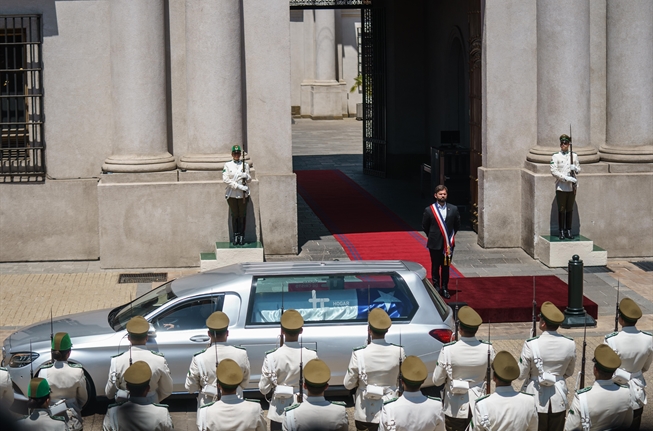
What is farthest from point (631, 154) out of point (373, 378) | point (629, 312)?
point (373, 378)

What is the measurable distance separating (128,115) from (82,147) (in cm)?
118

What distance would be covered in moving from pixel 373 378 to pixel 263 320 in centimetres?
203

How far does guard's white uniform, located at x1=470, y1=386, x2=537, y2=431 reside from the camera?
763cm

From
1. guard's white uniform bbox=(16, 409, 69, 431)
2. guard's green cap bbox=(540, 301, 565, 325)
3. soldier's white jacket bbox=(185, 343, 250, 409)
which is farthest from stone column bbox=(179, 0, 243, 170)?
guard's white uniform bbox=(16, 409, 69, 431)

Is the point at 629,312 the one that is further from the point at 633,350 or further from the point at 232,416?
the point at 232,416

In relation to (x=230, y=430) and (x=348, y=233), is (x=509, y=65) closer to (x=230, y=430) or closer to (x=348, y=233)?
(x=348, y=233)

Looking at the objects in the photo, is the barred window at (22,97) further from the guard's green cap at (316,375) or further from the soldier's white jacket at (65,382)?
the guard's green cap at (316,375)

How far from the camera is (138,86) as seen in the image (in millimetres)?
16891

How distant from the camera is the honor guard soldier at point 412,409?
25.2 feet

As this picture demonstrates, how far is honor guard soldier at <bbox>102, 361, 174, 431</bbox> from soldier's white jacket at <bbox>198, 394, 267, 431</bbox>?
1.08 feet

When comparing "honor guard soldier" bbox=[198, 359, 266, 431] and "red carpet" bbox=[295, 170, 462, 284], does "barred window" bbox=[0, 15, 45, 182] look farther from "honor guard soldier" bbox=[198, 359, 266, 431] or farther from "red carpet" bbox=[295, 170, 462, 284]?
"honor guard soldier" bbox=[198, 359, 266, 431]

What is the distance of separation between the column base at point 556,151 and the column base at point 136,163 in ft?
20.2

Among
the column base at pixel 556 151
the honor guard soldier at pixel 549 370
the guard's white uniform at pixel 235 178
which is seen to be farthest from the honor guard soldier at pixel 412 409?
the column base at pixel 556 151

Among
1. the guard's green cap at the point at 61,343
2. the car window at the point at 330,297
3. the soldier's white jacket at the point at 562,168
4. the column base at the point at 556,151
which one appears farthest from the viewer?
the column base at the point at 556,151
